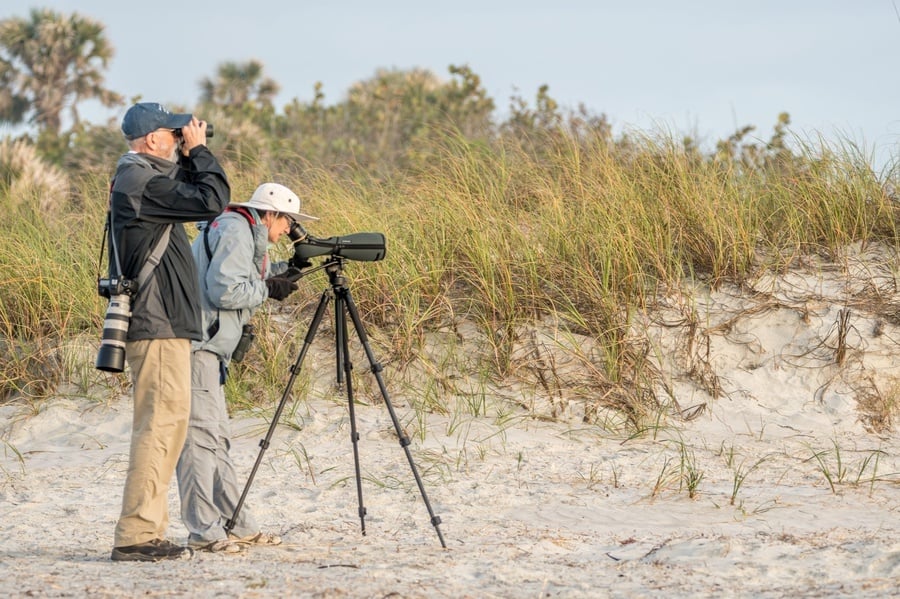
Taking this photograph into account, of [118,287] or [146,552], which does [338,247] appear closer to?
[118,287]

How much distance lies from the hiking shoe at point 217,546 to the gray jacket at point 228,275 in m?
0.82

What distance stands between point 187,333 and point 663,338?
443cm

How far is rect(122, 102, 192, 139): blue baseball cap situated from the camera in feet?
15.3

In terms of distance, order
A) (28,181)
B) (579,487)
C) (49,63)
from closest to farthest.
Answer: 1. (579,487)
2. (28,181)
3. (49,63)

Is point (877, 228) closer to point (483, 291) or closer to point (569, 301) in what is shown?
point (569, 301)

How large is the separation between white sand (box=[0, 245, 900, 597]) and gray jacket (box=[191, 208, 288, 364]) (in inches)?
39.3

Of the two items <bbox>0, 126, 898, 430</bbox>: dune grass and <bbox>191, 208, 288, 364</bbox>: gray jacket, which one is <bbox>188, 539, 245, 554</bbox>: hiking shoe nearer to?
<bbox>191, 208, 288, 364</bbox>: gray jacket

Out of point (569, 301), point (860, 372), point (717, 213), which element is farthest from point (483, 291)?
point (860, 372)

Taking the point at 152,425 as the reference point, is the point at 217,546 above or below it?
below

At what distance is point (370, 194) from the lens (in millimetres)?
10039

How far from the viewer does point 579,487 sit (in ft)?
20.9

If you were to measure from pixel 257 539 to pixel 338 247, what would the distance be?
1.42 meters

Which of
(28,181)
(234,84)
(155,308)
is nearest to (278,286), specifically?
(155,308)

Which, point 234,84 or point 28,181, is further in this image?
point 234,84
